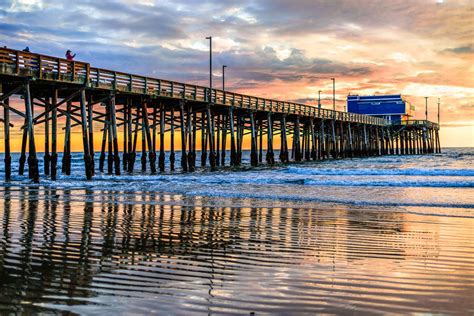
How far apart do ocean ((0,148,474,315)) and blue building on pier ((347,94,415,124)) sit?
72279 mm

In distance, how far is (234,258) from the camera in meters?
6.44

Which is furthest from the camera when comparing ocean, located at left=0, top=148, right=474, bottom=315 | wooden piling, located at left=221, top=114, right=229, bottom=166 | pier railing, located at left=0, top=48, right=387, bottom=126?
wooden piling, located at left=221, top=114, right=229, bottom=166

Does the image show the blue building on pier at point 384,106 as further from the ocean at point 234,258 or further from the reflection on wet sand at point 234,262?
the reflection on wet sand at point 234,262

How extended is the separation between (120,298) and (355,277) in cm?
232

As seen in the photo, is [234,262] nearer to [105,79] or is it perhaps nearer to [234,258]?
[234,258]

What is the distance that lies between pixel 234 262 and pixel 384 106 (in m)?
81.2

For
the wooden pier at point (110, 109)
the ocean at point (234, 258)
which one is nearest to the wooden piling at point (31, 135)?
the wooden pier at point (110, 109)

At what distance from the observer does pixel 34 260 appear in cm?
616

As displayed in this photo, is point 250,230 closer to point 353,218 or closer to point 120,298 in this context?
point 353,218

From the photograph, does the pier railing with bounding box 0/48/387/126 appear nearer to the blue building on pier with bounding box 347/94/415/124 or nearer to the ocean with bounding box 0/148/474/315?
the ocean with bounding box 0/148/474/315

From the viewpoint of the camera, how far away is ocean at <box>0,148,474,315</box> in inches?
175

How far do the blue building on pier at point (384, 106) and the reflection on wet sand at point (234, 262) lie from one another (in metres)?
74.6

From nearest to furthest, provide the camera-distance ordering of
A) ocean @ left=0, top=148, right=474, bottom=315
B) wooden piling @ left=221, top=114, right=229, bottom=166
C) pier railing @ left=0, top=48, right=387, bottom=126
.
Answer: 1. ocean @ left=0, top=148, right=474, bottom=315
2. pier railing @ left=0, top=48, right=387, bottom=126
3. wooden piling @ left=221, top=114, right=229, bottom=166

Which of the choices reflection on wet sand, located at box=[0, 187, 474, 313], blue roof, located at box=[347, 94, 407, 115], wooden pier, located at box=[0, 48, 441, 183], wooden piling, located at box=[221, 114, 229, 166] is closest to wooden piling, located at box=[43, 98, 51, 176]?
wooden pier, located at box=[0, 48, 441, 183]
